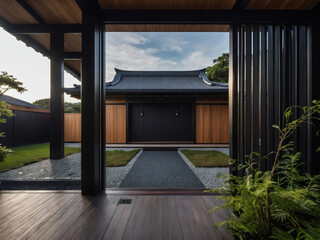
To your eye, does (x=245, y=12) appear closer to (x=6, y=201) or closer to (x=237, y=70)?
(x=237, y=70)

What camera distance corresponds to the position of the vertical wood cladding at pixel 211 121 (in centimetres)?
735

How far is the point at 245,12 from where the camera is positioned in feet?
6.84

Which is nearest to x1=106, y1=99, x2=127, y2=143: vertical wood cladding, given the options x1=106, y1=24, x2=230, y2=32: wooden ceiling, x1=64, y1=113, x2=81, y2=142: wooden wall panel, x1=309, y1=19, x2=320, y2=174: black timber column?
x1=64, y1=113, x2=81, y2=142: wooden wall panel

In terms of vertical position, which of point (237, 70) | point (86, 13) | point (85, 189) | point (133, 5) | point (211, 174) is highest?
point (133, 5)

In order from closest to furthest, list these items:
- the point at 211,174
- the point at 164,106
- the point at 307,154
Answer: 1. the point at 307,154
2. the point at 211,174
3. the point at 164,106

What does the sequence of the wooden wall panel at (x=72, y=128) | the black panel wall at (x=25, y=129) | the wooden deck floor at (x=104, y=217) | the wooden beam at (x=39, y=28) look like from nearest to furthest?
1. the wooden deck floor at (x=104, y=217)
2. the wooden beam at (x=39, y=28)
3. the black panel wall at (x=25, y=129)
4. the wooden wall panel at (x=72, y=128)

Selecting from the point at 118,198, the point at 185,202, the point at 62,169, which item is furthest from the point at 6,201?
the point at 185,202

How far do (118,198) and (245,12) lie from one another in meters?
3.11

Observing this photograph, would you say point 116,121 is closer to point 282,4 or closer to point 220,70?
point 282,4

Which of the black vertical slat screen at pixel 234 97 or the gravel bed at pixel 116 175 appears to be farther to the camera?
the gravel bed at pixel 116 175

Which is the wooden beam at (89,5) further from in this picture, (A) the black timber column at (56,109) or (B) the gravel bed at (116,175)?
(A) the black timber column at (56,109)

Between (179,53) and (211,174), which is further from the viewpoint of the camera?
(179,53)

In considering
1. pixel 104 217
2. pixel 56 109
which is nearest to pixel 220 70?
pixel 56 109

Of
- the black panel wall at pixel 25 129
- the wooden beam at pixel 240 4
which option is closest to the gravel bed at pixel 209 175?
the wooden beam at pixel 240 4
